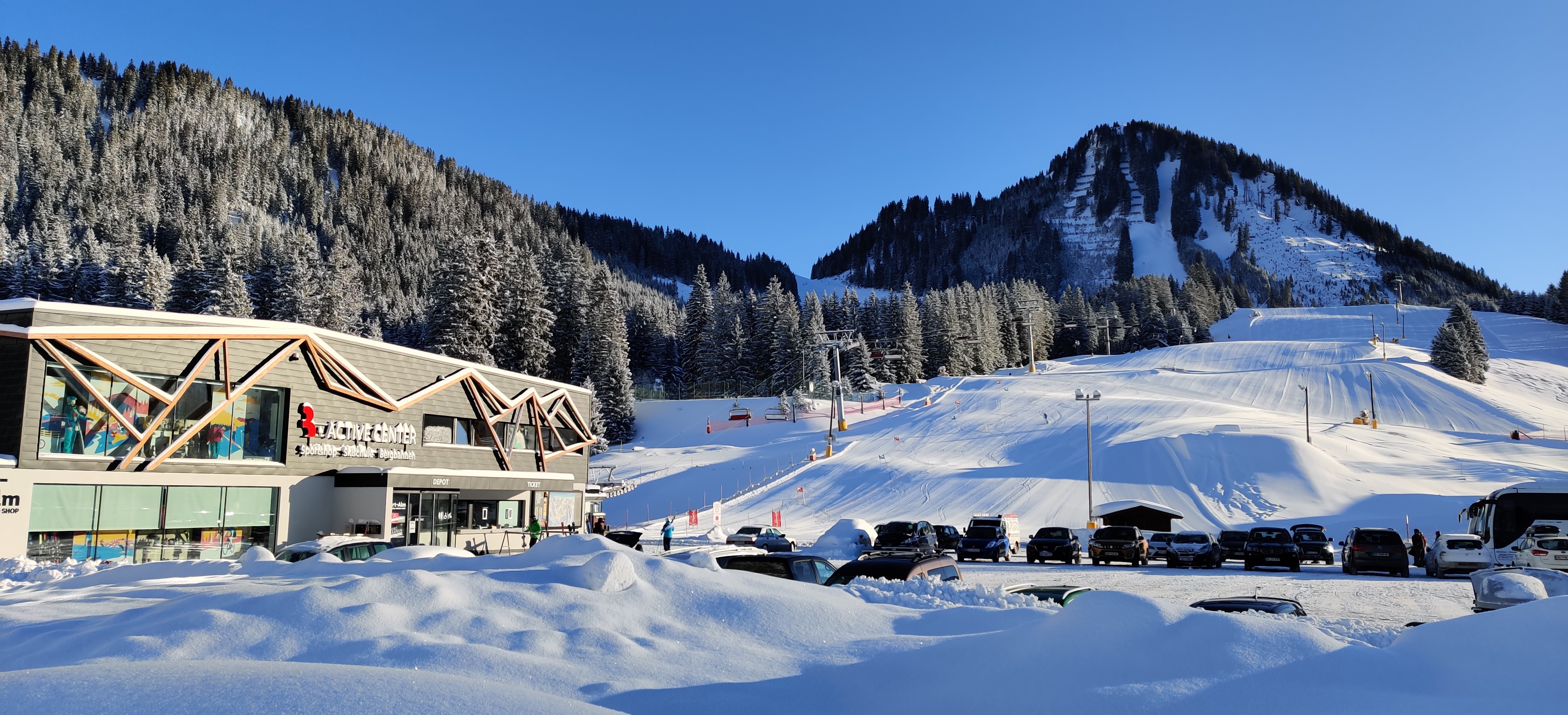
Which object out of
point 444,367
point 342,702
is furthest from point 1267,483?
point 342,702

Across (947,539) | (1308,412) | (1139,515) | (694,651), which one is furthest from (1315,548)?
(1308,412)

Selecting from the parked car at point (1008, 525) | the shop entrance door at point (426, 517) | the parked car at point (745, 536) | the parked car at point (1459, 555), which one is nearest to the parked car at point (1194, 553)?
the parked car at point (1008, 525)

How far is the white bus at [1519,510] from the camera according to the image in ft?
79.2

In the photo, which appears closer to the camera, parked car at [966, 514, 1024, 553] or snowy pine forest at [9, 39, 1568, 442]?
parked car at [966, 514, 1024, 553]

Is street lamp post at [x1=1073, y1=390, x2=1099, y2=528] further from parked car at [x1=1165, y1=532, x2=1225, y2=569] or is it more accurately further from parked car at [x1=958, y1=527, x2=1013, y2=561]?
parked car at [x1=1165, y1=532, x2=1225, y2=569]

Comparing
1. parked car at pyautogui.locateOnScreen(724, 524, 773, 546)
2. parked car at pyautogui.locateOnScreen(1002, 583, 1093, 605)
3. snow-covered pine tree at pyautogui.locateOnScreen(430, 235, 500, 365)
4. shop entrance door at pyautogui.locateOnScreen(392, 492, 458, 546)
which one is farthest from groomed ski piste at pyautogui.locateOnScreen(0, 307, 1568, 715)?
snow-covered pine tree at pyautogui.locateOnScreen(430, 235, 500, 365)

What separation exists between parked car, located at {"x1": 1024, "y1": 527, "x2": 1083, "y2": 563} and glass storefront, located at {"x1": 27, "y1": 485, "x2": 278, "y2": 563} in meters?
22.5

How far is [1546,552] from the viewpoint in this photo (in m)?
21.3

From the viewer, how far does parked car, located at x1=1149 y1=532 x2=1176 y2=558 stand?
3146cm

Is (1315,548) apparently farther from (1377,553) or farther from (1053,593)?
(1053,593)

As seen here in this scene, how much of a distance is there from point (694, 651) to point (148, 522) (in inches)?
852

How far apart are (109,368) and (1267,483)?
45.7 meters

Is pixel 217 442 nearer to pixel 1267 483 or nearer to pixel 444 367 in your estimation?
pixel 444 367

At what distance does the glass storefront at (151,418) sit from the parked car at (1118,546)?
24616 millimetres
